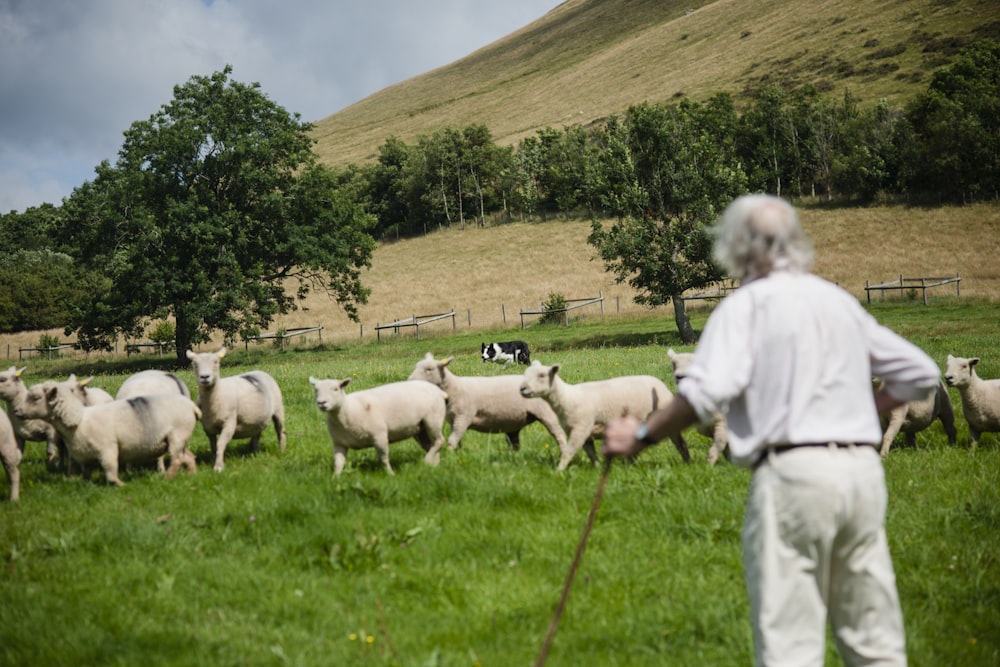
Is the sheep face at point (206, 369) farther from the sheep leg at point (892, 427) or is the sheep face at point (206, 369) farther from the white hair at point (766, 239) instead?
the sheep leg at point (892, 427)

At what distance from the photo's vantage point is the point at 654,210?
41.4 m

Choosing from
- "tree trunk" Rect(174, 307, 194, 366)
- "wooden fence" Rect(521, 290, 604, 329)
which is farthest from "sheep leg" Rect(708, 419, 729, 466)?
"wooden fence" Rect(521, 290, 604, 329)

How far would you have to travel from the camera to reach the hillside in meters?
111

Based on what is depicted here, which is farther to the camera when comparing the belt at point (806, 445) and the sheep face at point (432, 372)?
the sheep face at point (432, 372)

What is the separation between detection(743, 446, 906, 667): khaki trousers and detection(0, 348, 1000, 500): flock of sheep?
627cm

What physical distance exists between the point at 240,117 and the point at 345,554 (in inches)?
1565

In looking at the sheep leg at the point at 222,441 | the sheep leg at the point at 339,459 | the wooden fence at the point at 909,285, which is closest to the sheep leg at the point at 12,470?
the sheep leg at the point at 222,441

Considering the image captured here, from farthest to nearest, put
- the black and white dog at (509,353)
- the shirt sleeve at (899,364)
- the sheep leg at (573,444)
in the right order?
the black and white dog at (509,353)
the sheep leg at (573,444)
the shirt sleeve at (899,364)

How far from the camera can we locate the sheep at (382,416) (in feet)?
32.8

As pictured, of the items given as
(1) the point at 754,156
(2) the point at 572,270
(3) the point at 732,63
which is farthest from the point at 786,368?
(3) the point at 732,63

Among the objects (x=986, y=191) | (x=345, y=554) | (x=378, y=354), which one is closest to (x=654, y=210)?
(x=378, y=354)

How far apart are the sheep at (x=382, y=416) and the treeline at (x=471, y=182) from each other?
30.0m

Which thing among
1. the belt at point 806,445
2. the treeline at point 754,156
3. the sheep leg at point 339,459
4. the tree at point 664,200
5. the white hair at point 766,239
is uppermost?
the treeline at point 754,156

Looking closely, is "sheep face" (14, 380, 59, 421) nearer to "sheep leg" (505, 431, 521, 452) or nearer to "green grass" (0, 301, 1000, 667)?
"green grass" (0, 301, 1000, 667)
